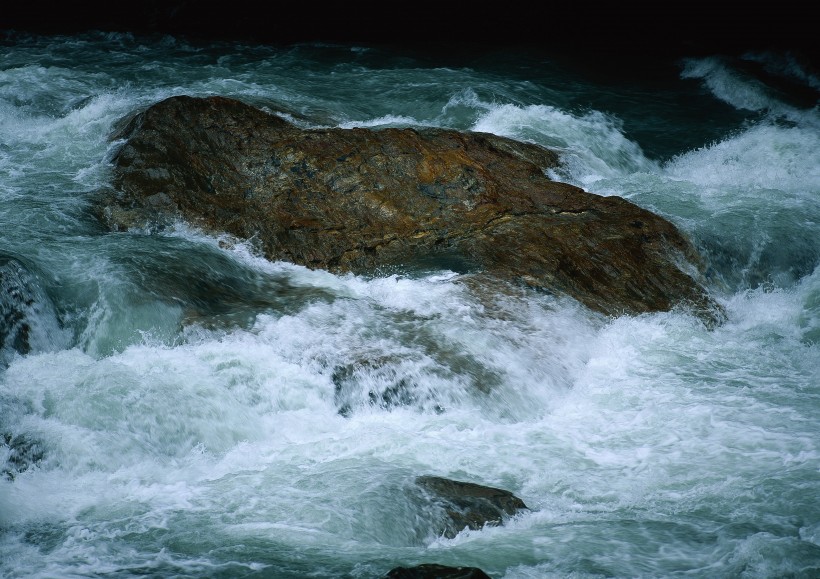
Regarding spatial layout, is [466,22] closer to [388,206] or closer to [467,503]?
[388,206]

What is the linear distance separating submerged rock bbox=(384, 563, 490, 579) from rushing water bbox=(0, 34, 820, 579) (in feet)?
1.22

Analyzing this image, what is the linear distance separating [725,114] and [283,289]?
8.02 m

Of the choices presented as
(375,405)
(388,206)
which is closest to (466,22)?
(388,206)

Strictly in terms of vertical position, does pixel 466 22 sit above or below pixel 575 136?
above

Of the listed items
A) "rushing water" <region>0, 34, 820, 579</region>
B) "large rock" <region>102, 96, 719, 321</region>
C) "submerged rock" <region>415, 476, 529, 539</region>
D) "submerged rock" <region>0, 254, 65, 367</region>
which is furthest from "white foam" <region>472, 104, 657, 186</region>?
"submerged rock" <region>0, 254, 65, 367</region>

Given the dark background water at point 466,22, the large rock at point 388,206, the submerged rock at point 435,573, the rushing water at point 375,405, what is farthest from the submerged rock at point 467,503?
the dark background water at point 466,22

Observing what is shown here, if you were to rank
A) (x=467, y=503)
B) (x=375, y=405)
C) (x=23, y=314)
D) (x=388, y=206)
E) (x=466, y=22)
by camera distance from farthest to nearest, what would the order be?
(x=466, y=22), (x=388, y=206), (x=23, y=314), (x=375, y=405), (x=467, y=503)

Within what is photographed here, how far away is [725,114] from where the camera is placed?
1191cm

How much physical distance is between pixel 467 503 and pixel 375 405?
1.26 meters

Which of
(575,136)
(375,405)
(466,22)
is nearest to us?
(375,405)

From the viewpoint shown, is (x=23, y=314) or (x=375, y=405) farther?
(x=23, y=314)

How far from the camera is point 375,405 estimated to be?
5535 mm

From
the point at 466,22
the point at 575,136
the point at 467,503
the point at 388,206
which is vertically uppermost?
the point at 466,22

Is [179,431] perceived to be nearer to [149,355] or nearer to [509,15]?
[149,355]
